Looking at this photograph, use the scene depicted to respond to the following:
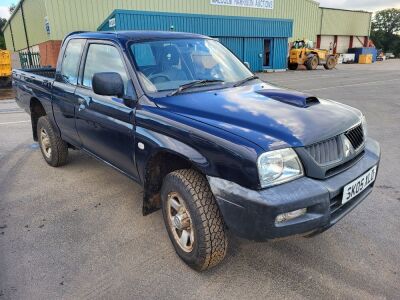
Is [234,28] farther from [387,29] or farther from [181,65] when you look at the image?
[387,29]

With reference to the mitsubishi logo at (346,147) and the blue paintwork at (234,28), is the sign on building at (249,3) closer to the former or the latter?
the blue paintwork at (234,28)

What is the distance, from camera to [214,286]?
101 inches

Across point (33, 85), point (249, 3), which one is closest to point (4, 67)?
point (33, 85)

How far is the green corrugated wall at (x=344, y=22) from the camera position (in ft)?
136

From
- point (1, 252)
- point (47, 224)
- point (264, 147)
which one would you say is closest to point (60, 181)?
point (47, 224)

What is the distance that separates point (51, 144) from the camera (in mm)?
4898

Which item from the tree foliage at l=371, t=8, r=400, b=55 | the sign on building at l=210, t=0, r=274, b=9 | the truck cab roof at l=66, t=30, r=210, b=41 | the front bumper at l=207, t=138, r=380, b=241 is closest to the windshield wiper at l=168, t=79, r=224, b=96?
the truck cab roof at l=66, t=30, r=210, b=41

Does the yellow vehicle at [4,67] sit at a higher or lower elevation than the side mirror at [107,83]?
lower

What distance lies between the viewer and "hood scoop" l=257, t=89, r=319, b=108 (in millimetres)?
2868

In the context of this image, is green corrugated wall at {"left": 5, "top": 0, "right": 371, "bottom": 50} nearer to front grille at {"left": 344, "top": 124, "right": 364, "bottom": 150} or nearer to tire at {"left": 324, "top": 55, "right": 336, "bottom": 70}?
tire at {"left": 324, "top": 55, "right": 336, "bottom": 70}

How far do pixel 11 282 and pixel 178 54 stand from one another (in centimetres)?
243

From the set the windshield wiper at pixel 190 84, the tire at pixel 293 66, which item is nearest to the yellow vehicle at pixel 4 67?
the windshield wiper at pixel 190 84

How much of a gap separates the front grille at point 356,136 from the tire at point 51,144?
375cm

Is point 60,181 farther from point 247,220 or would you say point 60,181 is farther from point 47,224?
point 247,220
